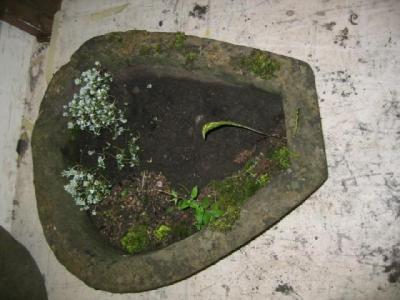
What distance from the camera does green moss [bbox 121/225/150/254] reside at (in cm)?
212

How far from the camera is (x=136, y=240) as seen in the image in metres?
2.14

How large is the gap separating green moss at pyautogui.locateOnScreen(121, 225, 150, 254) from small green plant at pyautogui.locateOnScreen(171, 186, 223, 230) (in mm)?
296

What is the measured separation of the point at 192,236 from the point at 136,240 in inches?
18.7

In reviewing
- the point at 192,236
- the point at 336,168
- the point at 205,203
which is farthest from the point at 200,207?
the point at 336,168

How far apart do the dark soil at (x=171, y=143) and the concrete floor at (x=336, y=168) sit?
36 cm

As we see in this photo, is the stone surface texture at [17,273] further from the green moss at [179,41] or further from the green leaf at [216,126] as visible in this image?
the green moss at [179,41]

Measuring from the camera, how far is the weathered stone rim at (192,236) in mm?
1762

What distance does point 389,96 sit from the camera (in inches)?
75.1

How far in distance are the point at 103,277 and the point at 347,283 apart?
1359 mm

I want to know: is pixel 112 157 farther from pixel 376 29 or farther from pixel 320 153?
pixel 376 29

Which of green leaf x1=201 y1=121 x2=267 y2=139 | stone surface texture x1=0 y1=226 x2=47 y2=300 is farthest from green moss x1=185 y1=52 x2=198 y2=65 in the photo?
stone surface texture x1=0 y1=226 x2=47 y2=300

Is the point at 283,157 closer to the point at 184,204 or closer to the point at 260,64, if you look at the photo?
the point at 260,64

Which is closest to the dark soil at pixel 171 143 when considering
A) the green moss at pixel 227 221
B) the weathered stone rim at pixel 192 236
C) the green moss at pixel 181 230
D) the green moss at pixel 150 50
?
the green moss at pixel 181 230

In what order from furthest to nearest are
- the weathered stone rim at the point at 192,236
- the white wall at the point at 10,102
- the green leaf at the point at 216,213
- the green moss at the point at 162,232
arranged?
the white wall at the point at 10,102, the green moss at the point at 162,232, the green leaf at the point at 216,213, the weathered stone rim at the point at 192,236
